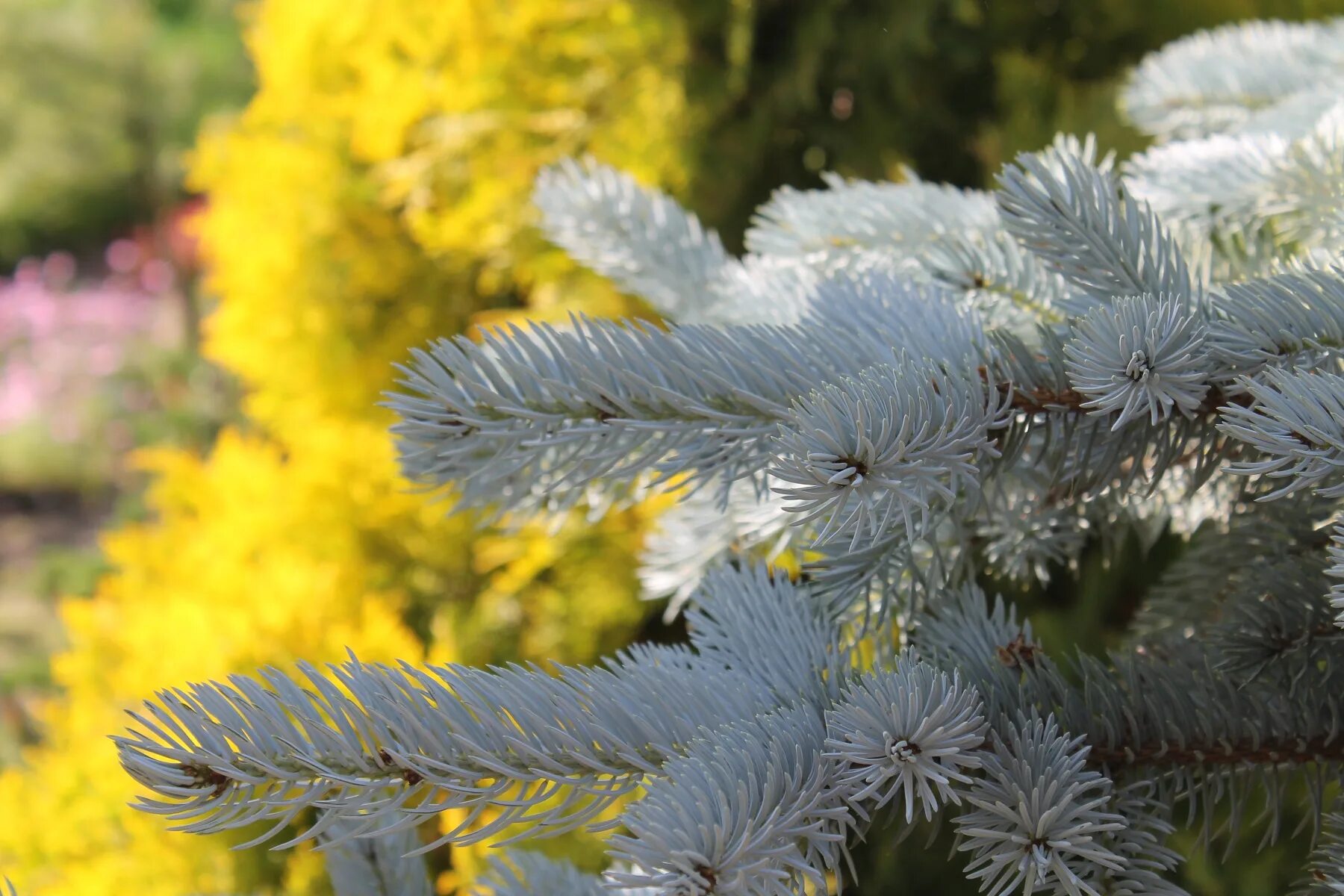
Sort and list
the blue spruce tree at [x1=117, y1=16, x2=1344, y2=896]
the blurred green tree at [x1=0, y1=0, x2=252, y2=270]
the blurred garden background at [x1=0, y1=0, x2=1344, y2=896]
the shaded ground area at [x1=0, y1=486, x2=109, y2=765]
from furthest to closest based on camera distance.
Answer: the blurred green tree at [x1=0, y1=0, x2=252, y2=270], the shaded ground area at [x1=0, y1=486, x2=109, y2=765], the blurred garden background at [x1=0, y1=0, x2=1344, y2=896], the blue spruce tree at [x1=117, y1=16, x2=1344, y2=896]

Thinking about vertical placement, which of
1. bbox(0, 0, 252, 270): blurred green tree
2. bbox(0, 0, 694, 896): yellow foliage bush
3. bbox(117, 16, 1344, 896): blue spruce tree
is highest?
bbox(0, 0, 252, 270): blurred green tree

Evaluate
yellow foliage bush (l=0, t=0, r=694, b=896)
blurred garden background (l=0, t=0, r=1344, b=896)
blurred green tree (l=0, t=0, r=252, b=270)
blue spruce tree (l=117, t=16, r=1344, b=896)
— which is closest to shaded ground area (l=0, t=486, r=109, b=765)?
blurred garden background (l=0, t=0, r=1344, b=896)

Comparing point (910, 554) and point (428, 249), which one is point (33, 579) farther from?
point (910, 554)

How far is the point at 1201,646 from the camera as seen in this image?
0.46 m

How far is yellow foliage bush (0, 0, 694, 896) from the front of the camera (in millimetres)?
1317

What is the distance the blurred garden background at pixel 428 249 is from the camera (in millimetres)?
1262

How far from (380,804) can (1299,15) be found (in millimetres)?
1644

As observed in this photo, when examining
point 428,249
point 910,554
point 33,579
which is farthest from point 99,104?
point 910,554

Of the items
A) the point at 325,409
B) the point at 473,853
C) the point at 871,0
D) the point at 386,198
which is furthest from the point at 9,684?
the point at 871,0

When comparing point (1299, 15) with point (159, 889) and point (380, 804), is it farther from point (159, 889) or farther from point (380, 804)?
point (159, 889)

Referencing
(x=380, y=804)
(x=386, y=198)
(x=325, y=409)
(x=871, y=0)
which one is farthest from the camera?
(x=325, y=409)

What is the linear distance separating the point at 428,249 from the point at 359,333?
0.21 meters

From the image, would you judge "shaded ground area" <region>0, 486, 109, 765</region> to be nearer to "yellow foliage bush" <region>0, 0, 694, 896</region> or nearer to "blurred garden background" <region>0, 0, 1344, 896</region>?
"blurred garden background" <region>0, 0, 1344, 896</region>

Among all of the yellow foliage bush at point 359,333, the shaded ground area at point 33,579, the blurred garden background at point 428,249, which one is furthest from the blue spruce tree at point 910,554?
the shaded ground area at point 33,579
